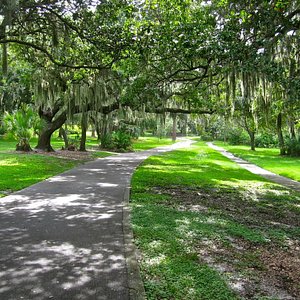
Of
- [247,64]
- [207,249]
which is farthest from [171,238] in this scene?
[247,64]

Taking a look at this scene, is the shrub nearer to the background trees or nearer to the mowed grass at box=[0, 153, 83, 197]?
the mowed grass at box=[0, 153, 83, 197]

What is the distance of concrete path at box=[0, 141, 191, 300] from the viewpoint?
341cm

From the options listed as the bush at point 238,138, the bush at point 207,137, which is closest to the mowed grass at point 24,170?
the bush at point 238,138

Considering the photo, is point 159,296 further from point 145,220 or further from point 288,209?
point 288,209

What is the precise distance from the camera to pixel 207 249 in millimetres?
4797

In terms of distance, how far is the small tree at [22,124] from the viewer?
18.6 meters

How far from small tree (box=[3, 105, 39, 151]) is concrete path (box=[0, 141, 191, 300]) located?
36.5 feet

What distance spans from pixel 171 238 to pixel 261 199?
532 centimetres

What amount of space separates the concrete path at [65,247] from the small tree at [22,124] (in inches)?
438

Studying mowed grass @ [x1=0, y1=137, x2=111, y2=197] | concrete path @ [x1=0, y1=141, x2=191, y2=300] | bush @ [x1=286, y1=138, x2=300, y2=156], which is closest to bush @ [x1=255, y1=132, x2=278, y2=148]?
bush @ [x1=286, y1=138, x2=300, y2=156]

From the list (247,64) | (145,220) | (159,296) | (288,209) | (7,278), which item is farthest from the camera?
(288,209)

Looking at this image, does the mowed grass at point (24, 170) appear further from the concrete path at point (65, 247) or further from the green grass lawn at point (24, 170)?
the concrete path at point (65, 247)

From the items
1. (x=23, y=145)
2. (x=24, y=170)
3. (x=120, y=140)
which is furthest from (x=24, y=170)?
(x=120, y=140)

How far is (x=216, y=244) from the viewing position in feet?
16.6
